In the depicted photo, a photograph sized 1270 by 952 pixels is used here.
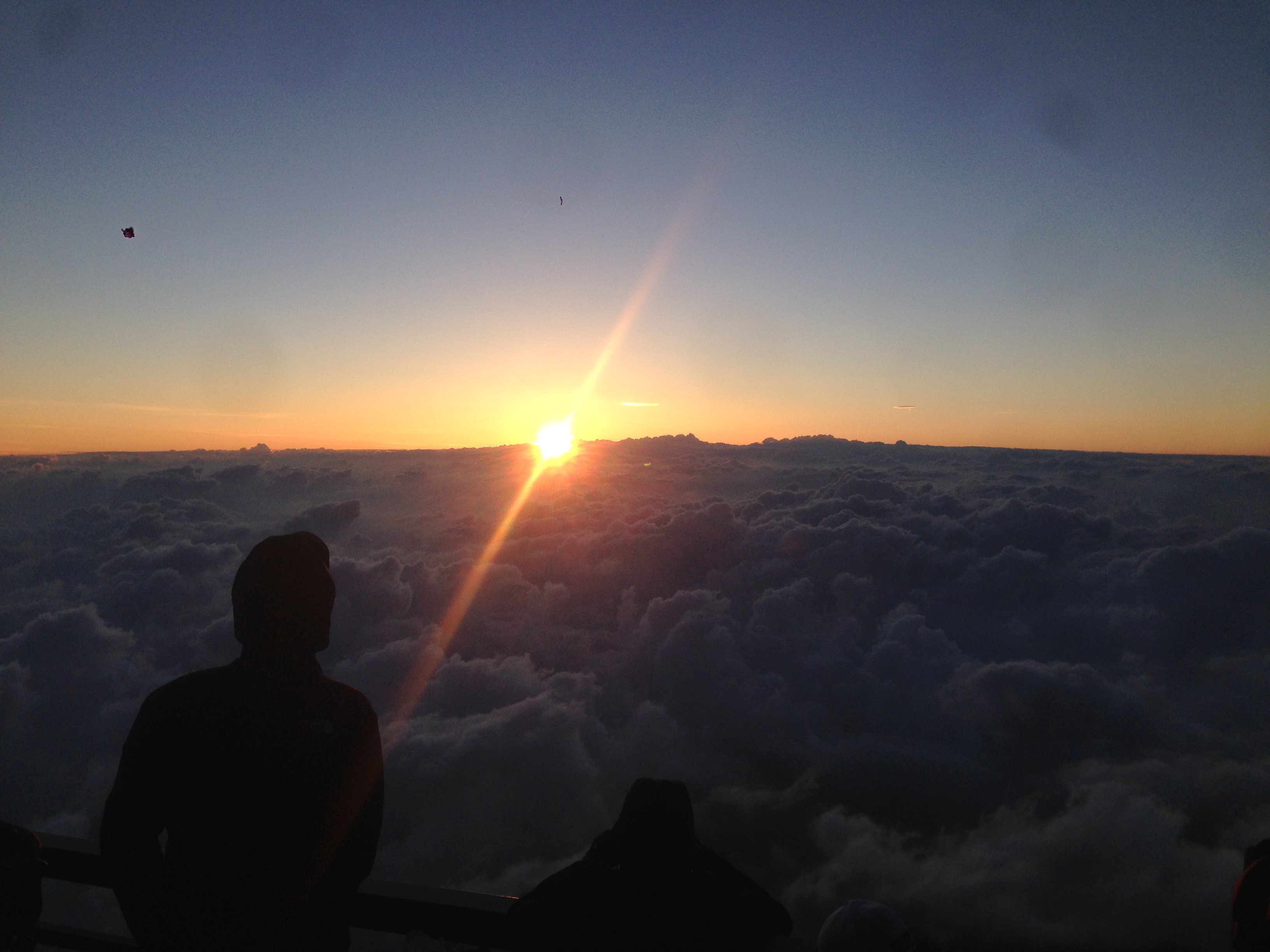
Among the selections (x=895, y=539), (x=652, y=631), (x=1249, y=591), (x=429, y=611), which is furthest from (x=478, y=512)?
(x=1249, y=591)

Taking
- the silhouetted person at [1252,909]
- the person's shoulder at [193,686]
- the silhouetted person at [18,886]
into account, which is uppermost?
the person's shoulder at [193,686]

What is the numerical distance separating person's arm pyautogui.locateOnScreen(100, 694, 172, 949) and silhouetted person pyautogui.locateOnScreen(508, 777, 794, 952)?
1.06 meters

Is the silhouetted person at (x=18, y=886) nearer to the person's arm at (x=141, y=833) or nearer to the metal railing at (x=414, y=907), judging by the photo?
the metal railing at (x=414, y=907)

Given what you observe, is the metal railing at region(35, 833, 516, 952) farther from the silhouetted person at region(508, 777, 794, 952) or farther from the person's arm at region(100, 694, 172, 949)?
the person's arm at region(100, 694, 172, 949)

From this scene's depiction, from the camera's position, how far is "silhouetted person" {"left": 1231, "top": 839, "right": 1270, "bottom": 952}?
1.93m

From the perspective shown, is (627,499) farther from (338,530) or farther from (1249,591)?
(1249,591)

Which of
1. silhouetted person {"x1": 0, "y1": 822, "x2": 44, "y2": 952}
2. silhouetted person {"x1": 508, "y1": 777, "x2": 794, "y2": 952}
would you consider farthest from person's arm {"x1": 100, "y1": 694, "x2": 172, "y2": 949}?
silhouetted person {"x1": 508, "y1": 777, "x2": 794, "y2": 952}

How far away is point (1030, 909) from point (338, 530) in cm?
10235

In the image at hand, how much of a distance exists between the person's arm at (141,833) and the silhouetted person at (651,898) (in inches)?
41.7

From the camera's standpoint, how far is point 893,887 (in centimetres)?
6775

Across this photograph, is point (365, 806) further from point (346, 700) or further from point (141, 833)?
point (141, 833)

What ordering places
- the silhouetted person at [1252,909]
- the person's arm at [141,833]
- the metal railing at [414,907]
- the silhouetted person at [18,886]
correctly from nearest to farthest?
the person's arm at [141,833] → the silhouetted person at [1252,909] → the silhouetted person at [18,886] → the metal railing at [414,907]

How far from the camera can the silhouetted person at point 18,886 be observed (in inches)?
91.3

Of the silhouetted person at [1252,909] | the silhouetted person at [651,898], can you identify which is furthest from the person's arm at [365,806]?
the silhouetted person at [1252,909]
